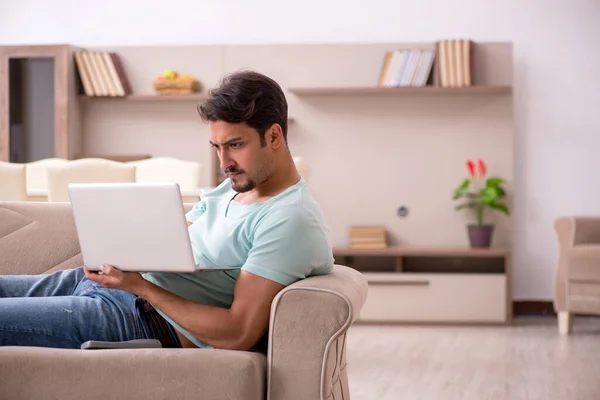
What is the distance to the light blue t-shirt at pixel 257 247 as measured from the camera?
2.20 metres

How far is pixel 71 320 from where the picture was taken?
7.48 feet

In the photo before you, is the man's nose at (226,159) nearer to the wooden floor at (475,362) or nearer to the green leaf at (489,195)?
the wooden floor at (475,362)

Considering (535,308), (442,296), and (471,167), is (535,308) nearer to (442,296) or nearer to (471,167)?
(442,296)

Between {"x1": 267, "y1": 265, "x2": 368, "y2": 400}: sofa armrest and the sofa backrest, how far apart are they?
101 centimetres

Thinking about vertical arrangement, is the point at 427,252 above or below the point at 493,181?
below

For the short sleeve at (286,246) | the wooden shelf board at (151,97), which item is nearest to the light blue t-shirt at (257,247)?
the short sleeve at (286,246)

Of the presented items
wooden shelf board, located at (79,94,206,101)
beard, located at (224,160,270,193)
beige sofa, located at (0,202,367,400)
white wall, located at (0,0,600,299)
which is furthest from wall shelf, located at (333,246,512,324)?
beige sofa, located at (0,202,367,400)

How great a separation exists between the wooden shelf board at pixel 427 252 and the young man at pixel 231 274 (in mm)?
3977

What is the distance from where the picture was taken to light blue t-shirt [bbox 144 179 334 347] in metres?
2.20

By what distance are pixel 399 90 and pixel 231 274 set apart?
4302 mm

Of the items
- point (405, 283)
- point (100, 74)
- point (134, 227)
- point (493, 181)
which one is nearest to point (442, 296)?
point (405, 283)

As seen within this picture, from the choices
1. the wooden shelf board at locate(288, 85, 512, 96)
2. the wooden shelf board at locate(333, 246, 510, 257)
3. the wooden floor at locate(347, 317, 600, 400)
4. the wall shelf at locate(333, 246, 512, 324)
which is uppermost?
the wooden shelf board at locate(288, 85, 512, 96)

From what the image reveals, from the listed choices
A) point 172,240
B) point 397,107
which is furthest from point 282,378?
point 397,107

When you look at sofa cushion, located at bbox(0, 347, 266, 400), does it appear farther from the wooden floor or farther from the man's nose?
the wooden floor
